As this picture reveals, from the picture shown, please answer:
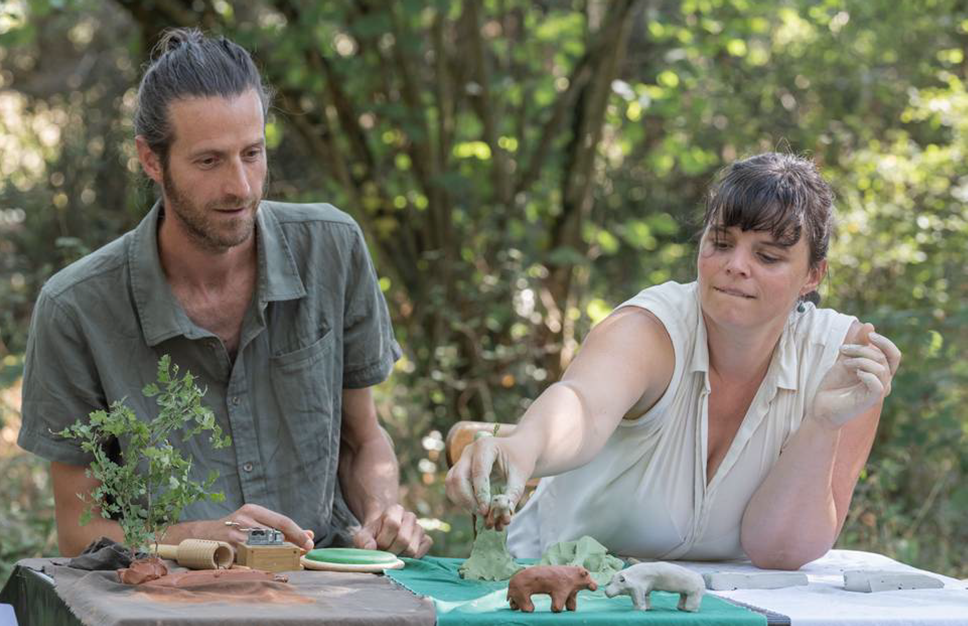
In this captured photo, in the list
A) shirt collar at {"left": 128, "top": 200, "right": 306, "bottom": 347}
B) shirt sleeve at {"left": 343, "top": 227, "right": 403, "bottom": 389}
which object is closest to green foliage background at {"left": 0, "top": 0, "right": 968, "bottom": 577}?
shirt sleeve at {"left": 343, "top": 227, "right": 403, "bottom": 389}

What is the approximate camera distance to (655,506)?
2.98 meters

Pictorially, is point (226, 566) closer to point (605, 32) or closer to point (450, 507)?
point (450, 507)

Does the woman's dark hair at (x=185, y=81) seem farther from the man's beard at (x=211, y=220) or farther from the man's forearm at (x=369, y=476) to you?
the man's forearm at (x=369, y=476)

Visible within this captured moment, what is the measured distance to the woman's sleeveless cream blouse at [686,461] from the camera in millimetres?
2977

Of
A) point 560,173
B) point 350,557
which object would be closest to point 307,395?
point 350,557

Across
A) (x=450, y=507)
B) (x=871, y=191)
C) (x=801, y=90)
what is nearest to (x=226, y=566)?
(x=450, y=507)

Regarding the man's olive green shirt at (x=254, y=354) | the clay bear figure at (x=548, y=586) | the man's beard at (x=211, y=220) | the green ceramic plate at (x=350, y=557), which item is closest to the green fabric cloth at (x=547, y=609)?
the clay bear figure at (x=548, y=586)

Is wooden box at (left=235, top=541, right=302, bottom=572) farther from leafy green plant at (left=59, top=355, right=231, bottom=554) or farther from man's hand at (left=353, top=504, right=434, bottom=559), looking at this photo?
man's hand at (left=353, top=504, right=434, bottom=559)

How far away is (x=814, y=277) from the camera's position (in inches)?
119

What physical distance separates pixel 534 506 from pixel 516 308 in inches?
113

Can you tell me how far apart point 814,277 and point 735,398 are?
33 cm

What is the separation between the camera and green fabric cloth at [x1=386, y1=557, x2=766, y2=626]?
2078 mm

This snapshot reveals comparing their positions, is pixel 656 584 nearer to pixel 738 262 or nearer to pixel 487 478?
pixel 487 478

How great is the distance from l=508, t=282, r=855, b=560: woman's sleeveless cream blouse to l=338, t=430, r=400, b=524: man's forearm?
1.52 ft
